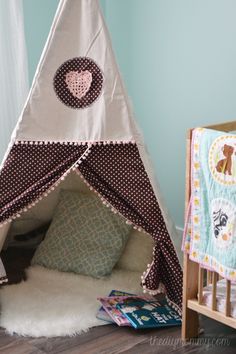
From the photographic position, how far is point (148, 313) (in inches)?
102

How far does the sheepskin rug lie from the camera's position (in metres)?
2.51

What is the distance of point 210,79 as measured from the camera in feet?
10.5

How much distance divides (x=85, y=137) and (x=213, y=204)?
67 centimetres

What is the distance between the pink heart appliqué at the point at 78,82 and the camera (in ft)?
8.27

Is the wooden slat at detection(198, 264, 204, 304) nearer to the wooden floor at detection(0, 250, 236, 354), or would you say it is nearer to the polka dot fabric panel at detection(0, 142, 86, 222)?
the wooden floor at detection(0, 250, 236, 354)

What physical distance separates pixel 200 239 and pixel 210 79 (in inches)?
47.1

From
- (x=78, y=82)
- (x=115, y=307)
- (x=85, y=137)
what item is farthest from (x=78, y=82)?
(x=115, y=307)

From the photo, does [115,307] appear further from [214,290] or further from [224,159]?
[224,159]

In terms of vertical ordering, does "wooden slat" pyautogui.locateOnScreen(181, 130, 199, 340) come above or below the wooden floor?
above

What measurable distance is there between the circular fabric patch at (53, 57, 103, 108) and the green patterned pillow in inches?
27.3

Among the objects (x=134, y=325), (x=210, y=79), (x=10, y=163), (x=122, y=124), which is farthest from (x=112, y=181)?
(x=210, y=79)

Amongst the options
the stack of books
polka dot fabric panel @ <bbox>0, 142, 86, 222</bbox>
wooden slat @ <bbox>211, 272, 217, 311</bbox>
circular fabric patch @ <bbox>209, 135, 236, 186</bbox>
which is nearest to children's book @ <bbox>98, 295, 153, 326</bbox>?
the stack of books

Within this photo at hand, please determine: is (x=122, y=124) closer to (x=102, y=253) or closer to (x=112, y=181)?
(x=112, y=181)

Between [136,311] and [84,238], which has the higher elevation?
[84,238]
